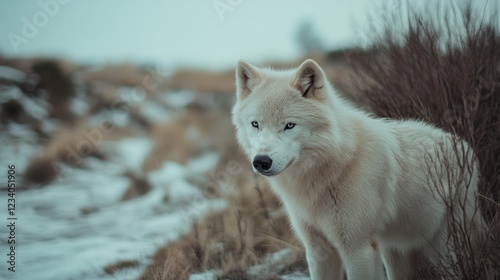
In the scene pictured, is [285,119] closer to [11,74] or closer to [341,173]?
[341,173]

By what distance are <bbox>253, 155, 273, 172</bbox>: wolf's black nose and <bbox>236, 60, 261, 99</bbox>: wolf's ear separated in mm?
802

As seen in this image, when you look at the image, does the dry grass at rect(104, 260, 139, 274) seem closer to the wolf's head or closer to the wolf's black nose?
the wolf's head

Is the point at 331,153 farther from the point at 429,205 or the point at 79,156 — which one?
the point at 79,156

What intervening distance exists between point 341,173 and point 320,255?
0.63m

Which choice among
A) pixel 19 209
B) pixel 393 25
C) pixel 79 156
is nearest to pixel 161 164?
pixel 79 156

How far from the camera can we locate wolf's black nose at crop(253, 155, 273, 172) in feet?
8.56

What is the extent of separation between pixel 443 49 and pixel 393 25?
69cm

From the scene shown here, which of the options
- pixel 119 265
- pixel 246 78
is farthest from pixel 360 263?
pixel 119 265

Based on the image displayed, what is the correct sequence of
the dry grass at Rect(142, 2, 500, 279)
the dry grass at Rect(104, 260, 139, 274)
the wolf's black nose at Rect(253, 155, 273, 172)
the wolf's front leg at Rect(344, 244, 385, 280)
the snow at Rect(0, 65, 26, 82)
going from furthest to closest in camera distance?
1. the snow at Rect(0, 65, 26, 82)
2. the dry grass at Rect(104, 260, 139, 274)
3. the dry grass at Rect(142, 2, 500, 279)
4. the wolf's front leg at Rect(344, 244, 385, 280)
5. the wolf's black nose at Rect(253, 155, 273, 172)

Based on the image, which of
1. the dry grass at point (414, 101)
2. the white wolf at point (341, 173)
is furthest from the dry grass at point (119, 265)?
the white wolf at point (341, 173)

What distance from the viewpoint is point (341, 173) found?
290cm

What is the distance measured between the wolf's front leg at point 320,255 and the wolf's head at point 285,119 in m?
0.57

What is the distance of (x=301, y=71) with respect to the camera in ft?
9.79

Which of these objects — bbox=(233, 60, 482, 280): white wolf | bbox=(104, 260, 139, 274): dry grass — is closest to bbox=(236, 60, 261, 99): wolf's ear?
bbox=(233, 60, 482, 280): white wolf
